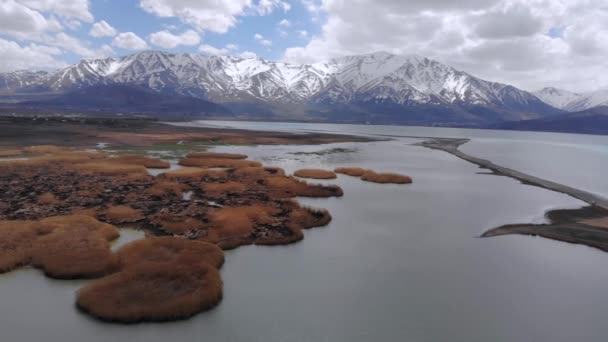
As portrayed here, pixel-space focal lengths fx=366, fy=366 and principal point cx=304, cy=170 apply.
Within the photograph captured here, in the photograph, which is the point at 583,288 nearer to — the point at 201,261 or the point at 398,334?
the point at 398,334

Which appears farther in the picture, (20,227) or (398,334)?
(20,227)

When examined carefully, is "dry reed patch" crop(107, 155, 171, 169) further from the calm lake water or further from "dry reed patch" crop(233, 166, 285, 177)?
the calm lake water

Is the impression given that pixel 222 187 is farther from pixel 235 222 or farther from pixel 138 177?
pixel 235 222

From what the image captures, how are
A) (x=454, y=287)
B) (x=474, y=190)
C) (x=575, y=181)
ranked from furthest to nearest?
(x=575, y=181) → (x=474, y=190) → (x=454, y=287)

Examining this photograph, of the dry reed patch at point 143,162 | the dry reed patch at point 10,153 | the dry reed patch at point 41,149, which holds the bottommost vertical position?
the dry reed patch at point 10,153

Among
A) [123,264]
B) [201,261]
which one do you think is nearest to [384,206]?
[201,261]

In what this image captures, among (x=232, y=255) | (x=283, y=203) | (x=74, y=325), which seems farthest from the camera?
(x=283, y=203)

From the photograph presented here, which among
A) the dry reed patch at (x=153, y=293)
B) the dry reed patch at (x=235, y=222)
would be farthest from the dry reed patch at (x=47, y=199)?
the dry reed patch at (x=153, y=293)

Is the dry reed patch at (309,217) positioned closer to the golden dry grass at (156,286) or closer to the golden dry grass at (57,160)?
the golden dry grass at (156,286)
